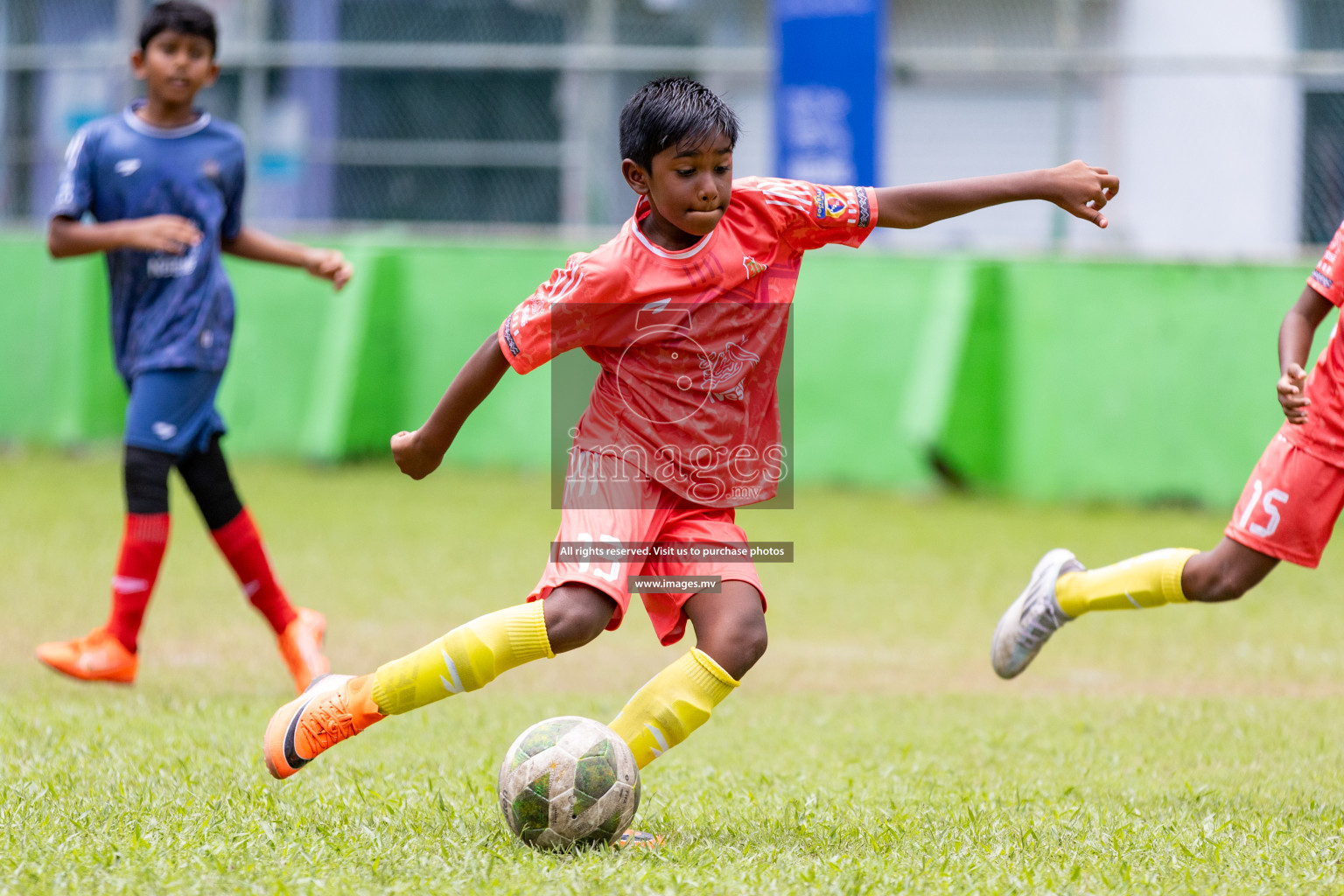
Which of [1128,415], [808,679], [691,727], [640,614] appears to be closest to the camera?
[691,727]

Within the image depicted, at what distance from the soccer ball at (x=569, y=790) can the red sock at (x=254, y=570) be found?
2343mm

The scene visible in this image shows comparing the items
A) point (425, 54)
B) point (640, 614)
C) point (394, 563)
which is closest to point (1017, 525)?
point (640, 614)

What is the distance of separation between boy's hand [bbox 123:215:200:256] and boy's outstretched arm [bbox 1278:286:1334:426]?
137 inches

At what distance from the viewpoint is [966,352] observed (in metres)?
11.3

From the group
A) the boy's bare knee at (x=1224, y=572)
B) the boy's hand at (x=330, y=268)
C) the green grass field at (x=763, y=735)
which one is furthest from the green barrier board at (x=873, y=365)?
the boy's hand at (x=330, y=268)

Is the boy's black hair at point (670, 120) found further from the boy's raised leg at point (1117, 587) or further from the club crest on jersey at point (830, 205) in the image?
the boy's raised leg at point (1117, 587)

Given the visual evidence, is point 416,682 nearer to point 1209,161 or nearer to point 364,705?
point 364,705

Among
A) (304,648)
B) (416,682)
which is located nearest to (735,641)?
(416,682)

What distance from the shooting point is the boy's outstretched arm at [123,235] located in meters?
5.27

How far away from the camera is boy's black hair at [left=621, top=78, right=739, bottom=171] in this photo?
3.68 metres

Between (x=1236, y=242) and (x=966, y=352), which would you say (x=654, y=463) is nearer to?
(x=966, y=352)

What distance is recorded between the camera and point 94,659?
18.2 ft

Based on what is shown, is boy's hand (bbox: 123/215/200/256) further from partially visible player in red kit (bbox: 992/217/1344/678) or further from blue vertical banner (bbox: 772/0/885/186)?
blue vertical banner (bbox: 772/0/885/186)

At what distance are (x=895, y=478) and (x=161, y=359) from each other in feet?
22.6
